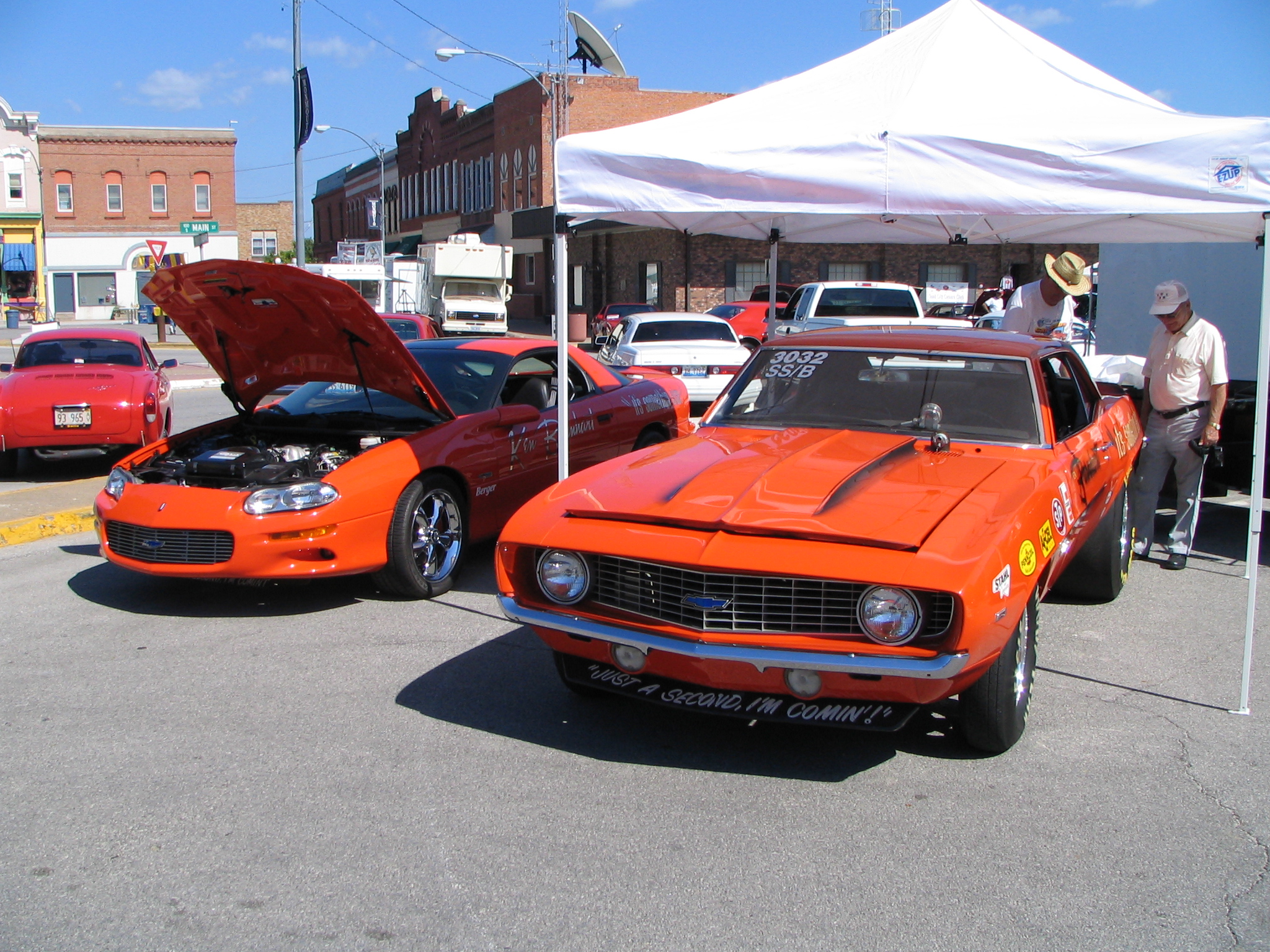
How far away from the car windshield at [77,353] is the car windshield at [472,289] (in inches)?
833

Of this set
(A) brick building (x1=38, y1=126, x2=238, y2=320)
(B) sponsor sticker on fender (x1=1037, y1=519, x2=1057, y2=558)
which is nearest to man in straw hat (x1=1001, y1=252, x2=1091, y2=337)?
(B) sponsor sticker on fender (x1=1037, y1=519, x2=1057, y2=558)

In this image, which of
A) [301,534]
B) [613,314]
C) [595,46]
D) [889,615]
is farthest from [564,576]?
[595,46]

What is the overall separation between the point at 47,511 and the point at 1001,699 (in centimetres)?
748

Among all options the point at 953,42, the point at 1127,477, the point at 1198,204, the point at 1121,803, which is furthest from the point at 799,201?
the point at 1121,803

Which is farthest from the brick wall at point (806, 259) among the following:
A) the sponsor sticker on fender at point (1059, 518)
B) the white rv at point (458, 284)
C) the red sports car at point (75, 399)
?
the sponsor sticker on fender at point (1059, 518)

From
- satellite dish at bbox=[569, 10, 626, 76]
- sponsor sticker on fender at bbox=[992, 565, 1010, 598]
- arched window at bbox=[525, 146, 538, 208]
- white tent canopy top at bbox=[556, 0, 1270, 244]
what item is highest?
satellite dish at bbox=[569, 10, 626, 76]

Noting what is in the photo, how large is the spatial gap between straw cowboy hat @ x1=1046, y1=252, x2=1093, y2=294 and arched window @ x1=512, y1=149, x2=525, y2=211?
40.1 metres

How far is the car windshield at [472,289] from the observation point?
3225 centimetres

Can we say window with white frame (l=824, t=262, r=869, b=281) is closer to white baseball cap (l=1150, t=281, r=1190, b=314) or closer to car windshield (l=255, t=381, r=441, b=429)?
white baseball cap (l=1150, t=281, r=1190, b=314)

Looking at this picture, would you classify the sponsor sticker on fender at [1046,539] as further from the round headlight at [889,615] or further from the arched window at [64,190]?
the arched window at [64,190]

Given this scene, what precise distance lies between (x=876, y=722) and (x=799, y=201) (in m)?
2.99

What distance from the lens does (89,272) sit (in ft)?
188

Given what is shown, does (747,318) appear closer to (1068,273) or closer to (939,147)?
(1068,273)

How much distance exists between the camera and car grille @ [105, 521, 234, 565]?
5516 millimetres
